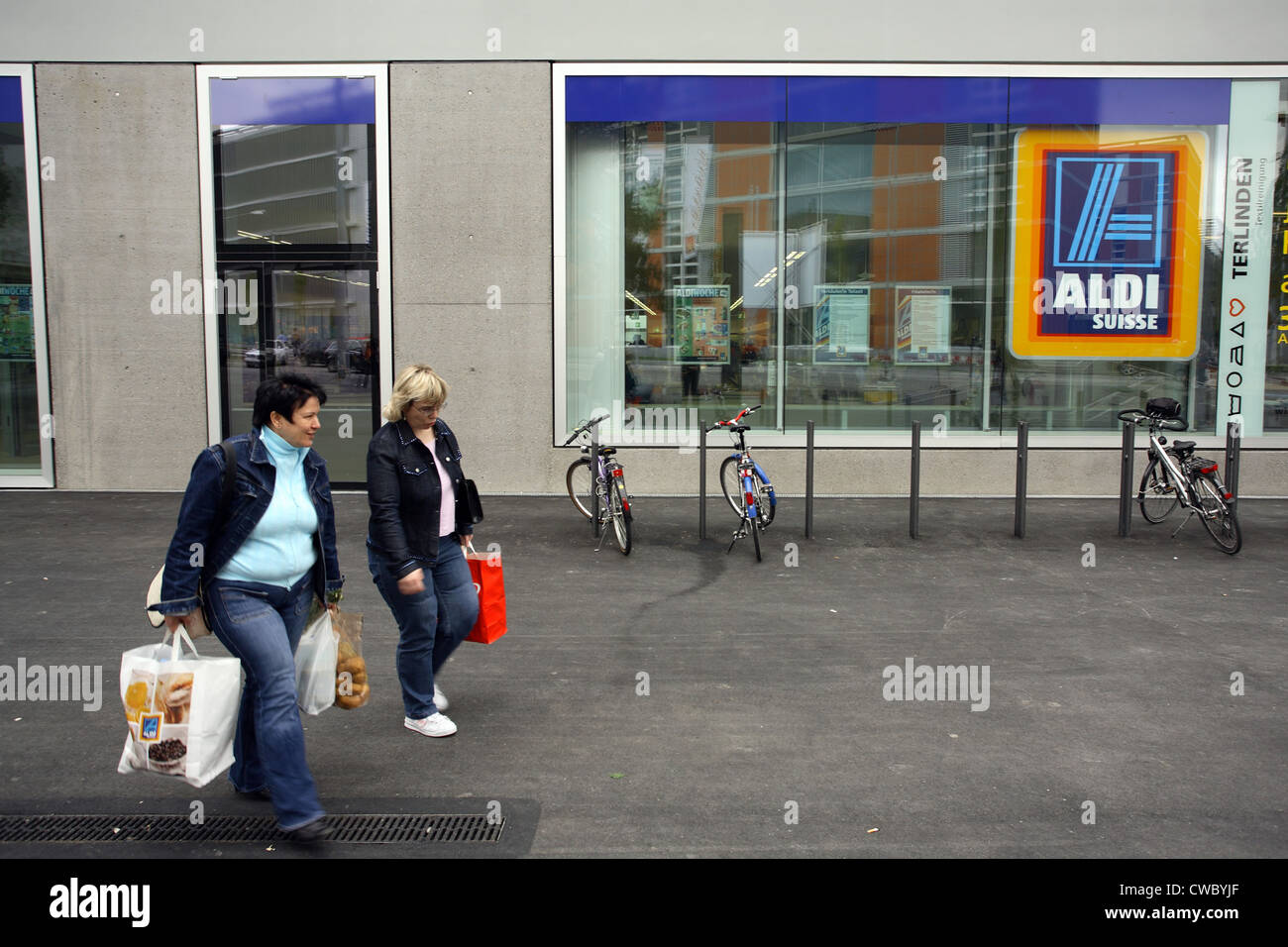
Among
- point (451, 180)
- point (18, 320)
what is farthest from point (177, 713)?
point (18, 320)

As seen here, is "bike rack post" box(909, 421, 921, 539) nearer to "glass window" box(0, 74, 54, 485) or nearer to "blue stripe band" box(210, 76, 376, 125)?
"blue stripe band" box(210, 76, 376, 125)

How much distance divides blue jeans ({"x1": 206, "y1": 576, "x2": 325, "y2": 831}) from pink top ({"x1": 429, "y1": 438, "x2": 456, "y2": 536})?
1084mm

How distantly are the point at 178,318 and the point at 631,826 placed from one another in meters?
9.93

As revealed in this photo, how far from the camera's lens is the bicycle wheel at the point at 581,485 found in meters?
10.4

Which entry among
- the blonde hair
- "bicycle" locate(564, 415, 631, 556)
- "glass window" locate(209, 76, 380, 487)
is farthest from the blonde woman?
"glass window" locate(209, 76, 380, 487)

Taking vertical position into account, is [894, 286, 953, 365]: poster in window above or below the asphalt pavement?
above

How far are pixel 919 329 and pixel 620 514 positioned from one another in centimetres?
512

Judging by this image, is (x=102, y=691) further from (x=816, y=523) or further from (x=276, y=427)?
(x=816, y=523)

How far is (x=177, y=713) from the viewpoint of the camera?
3.71 m

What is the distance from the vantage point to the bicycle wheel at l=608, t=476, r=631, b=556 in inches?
351

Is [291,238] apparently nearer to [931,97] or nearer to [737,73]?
[737,73]

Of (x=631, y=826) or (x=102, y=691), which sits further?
(x=102, y=691)

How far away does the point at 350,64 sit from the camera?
462 inches
